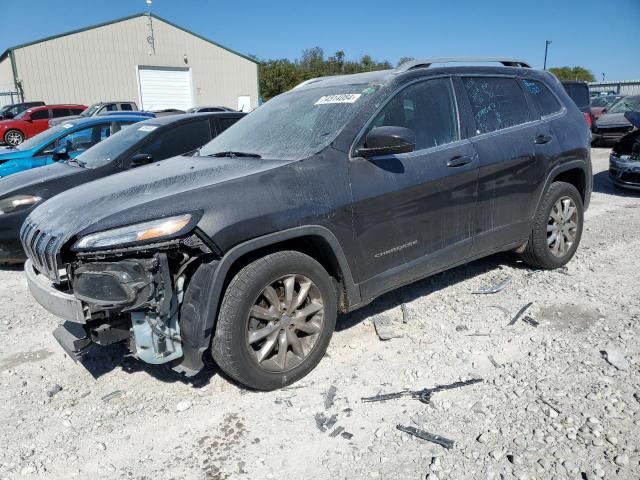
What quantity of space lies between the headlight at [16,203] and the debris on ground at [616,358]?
208 inches

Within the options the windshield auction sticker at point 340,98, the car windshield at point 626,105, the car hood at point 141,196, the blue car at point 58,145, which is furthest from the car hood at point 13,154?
the car windshield at point 626,105

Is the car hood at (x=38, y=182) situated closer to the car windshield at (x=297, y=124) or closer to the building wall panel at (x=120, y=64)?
the car windshield at (x=297, y=124)

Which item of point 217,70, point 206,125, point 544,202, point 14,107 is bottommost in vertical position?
point 544,202

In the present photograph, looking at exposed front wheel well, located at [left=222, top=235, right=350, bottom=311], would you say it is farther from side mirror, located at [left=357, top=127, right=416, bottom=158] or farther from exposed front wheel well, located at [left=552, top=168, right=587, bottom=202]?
exposed front wheel well, located at [left=552, top=168, right=587, bottom=202]

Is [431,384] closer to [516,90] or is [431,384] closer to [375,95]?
[375,95]

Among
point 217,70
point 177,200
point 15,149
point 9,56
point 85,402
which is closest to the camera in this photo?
point 177,200

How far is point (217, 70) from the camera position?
118ft

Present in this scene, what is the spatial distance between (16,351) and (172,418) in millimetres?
1666

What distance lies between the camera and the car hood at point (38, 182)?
17.2 ft

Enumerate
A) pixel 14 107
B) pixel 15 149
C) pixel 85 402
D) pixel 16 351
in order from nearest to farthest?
1. pixel 85 402
2. pixel 16 351
3. pixel 15 149
4. pixel 14 107

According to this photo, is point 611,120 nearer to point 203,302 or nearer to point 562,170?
point 562,170

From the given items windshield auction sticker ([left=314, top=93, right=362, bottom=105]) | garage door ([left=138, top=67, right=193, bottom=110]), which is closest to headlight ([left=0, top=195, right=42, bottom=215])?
windshield auction sticker ([left=314, top=93, right=362, bottom=105])

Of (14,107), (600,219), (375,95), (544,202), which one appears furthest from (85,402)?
(14,107)

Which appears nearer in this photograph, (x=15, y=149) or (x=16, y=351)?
(x=16, y=351)
